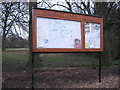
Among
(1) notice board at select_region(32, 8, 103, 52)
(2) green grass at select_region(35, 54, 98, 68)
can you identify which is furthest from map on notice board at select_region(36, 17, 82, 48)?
(2) green grass at select_region(35, 54, 98, 68)

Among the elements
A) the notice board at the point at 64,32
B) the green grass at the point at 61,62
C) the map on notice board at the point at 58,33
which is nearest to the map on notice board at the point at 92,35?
the notice board at the point at 64,32

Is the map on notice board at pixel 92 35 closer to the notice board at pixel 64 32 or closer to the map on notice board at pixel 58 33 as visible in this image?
the notice board at pixel 64 32

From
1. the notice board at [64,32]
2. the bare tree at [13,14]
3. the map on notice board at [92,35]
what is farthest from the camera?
the bare tree at [13,14]

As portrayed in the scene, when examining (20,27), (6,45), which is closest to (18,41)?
(6,45)

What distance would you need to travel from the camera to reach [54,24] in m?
5.94

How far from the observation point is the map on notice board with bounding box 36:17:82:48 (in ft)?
18.2

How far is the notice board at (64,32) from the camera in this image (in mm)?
5484

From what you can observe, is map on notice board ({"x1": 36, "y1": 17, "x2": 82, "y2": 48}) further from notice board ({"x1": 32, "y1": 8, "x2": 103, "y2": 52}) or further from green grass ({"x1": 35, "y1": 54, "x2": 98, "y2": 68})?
green grass ({"x1": 35, "y1": 54, "x2": 98, "y2": 68})

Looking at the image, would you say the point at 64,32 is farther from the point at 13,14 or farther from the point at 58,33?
the point at 13,14

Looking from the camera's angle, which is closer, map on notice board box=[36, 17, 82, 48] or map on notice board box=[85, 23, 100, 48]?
map on notice board box=[36, 17, 82, 48]

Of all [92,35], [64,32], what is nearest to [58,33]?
[64,32]

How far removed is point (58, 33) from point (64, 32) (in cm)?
29

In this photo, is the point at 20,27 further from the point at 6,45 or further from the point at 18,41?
the point at 6,45

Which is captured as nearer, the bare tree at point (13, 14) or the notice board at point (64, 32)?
the notice board at point (64, 32)
